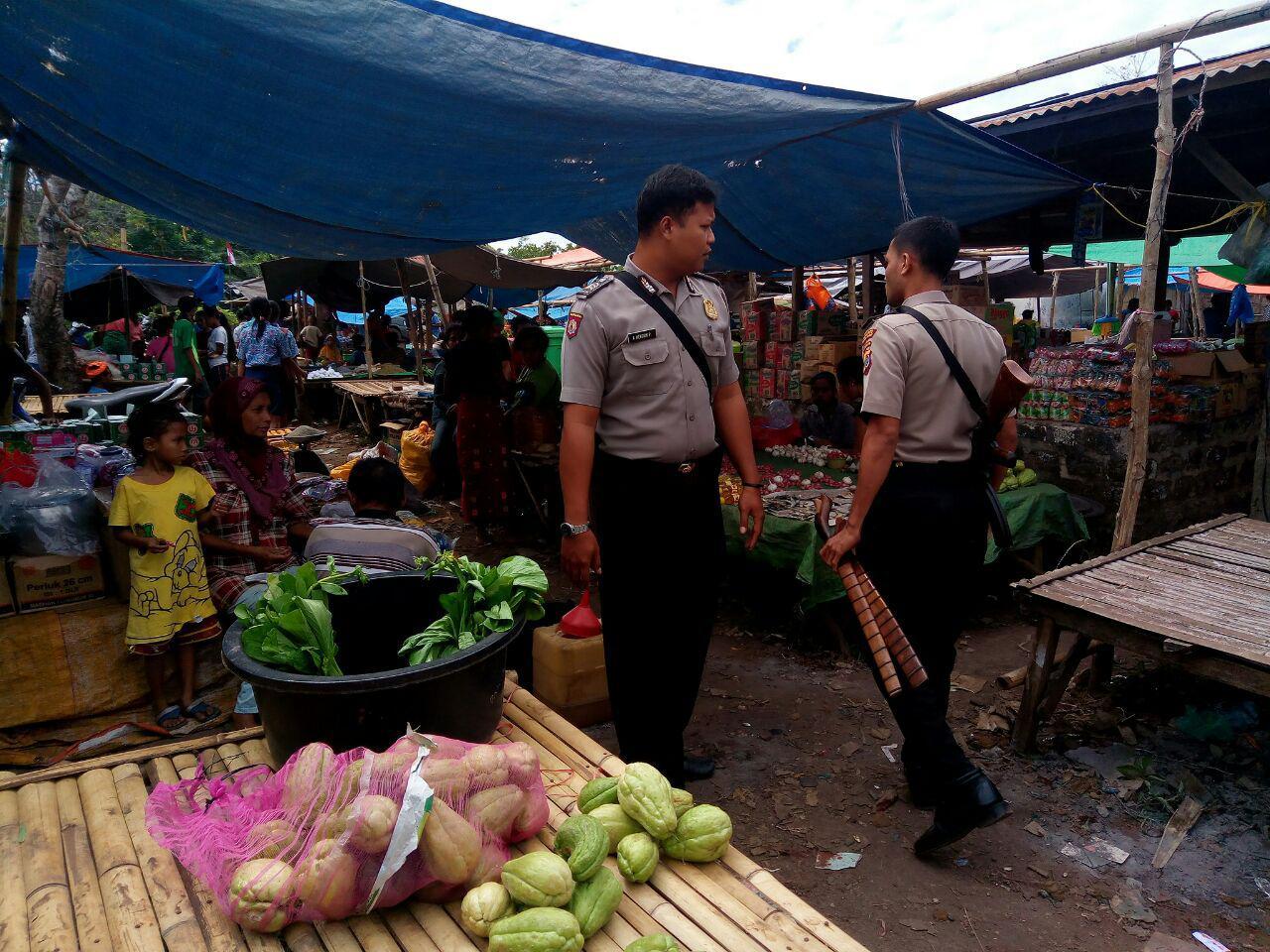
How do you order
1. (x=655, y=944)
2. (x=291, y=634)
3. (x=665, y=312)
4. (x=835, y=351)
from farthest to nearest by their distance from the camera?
(x=835, y=351)
(x=665, y=312)
(x=291, y=634)
(x=655, y=944)

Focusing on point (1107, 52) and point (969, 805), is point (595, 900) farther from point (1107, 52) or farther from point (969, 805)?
point (1107, 52)

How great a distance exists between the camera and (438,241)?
14.1ft

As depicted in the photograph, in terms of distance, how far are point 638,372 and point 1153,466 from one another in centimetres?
536

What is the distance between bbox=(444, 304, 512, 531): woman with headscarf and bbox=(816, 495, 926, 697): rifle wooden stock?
4.83 metres

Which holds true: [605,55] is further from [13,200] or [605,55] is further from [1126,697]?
[1126,697]

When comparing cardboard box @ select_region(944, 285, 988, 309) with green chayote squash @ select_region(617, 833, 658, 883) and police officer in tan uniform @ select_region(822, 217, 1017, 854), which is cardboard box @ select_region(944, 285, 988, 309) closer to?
police officer in tan uniform @ select_region(822, 217, 1017, 854)

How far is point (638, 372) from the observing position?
2686 mm

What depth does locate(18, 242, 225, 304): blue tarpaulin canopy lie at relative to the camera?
16312 millimetres

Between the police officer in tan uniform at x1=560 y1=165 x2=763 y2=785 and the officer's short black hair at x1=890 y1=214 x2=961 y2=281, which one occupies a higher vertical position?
the officer's short black hair at x1=890 y1=214 x2=961 y2=281

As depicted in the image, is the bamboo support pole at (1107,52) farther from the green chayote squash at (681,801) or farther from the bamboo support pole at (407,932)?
the bamboo support pole at (407,932)

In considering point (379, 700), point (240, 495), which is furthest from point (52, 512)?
point (379, 700)

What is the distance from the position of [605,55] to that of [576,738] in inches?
111

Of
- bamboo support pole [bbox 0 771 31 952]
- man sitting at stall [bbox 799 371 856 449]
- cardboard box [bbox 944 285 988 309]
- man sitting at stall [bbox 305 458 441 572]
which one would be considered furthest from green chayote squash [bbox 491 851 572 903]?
cardboard box [bbox 944 285 988 309]

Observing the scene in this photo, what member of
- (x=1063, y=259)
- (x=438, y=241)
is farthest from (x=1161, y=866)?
(x=1063, y=259)
